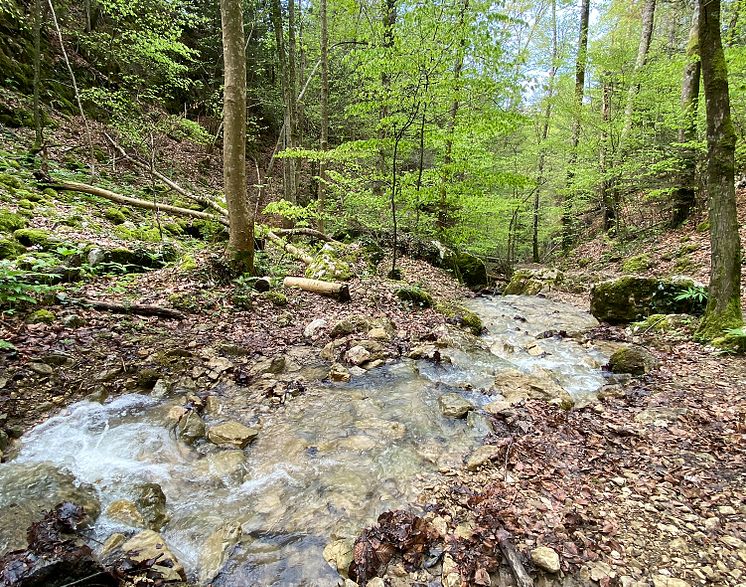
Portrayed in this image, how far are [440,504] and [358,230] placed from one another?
507 inches

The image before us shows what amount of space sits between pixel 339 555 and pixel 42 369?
408cm

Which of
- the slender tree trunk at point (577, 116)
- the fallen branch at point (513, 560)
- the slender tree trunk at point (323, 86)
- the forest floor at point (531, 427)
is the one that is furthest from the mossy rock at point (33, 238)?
the slender tree trunk at point (577, 116)

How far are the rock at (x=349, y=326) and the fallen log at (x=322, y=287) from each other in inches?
46.8

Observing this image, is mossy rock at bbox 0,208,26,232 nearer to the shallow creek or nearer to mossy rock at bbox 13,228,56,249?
mossy rock at bbox 13,228,56,249

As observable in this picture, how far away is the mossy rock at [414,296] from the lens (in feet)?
30.4

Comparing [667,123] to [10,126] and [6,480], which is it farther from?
[10,126]

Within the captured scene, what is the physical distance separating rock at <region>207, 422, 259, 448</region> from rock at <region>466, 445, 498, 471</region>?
7.53 feet

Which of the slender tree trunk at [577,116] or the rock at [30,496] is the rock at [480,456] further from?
the slender tree trunk at [577,116]

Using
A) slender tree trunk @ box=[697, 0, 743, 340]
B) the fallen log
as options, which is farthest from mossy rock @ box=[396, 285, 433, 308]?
slender tree trunk @ box=[697, 0, 743, 340]

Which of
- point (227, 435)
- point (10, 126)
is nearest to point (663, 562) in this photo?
point (227, 435)

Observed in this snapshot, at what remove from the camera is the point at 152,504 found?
10.5 ft

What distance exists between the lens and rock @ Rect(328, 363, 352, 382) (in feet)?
18.8

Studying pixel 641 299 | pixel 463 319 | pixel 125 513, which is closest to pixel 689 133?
pixel 641 299

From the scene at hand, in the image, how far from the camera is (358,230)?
1534 centimetres
